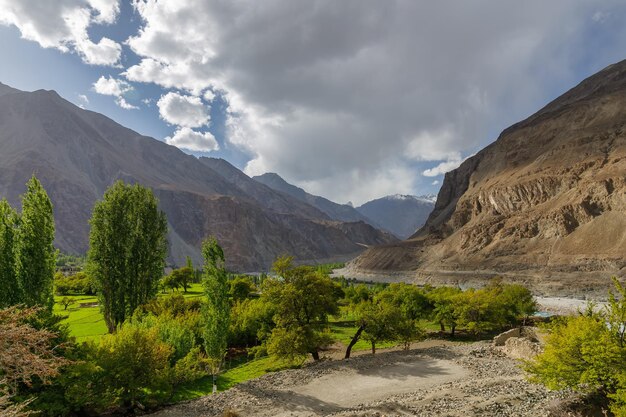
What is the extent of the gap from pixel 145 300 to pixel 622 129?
630 ft

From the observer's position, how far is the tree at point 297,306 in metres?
30.4

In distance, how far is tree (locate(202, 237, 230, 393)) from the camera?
2866cm

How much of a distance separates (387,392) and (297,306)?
404 inches

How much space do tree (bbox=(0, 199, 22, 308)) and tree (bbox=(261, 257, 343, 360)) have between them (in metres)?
17.7

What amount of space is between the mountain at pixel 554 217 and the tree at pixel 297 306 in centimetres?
10621

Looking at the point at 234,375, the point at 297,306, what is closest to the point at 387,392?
the point at 297,306

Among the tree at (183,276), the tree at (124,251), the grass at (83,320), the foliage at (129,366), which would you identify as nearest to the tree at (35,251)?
the foliage at (129,366)

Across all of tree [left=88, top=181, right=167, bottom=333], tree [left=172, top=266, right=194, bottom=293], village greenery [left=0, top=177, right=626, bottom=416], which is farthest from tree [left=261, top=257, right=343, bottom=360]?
tree [left=172, top=266, right=194, bottom=293]

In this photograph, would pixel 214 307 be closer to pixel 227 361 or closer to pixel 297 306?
pixel 297 306

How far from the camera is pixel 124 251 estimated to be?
38.5 m

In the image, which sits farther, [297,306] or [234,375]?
[234,375]

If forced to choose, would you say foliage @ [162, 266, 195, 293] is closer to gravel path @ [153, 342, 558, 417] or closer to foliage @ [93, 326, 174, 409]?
gravel path @ [153, 342, 558, 417]

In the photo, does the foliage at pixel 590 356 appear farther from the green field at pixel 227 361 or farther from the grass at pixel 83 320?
the grass at pixel 83 320

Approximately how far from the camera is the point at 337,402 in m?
23.9
